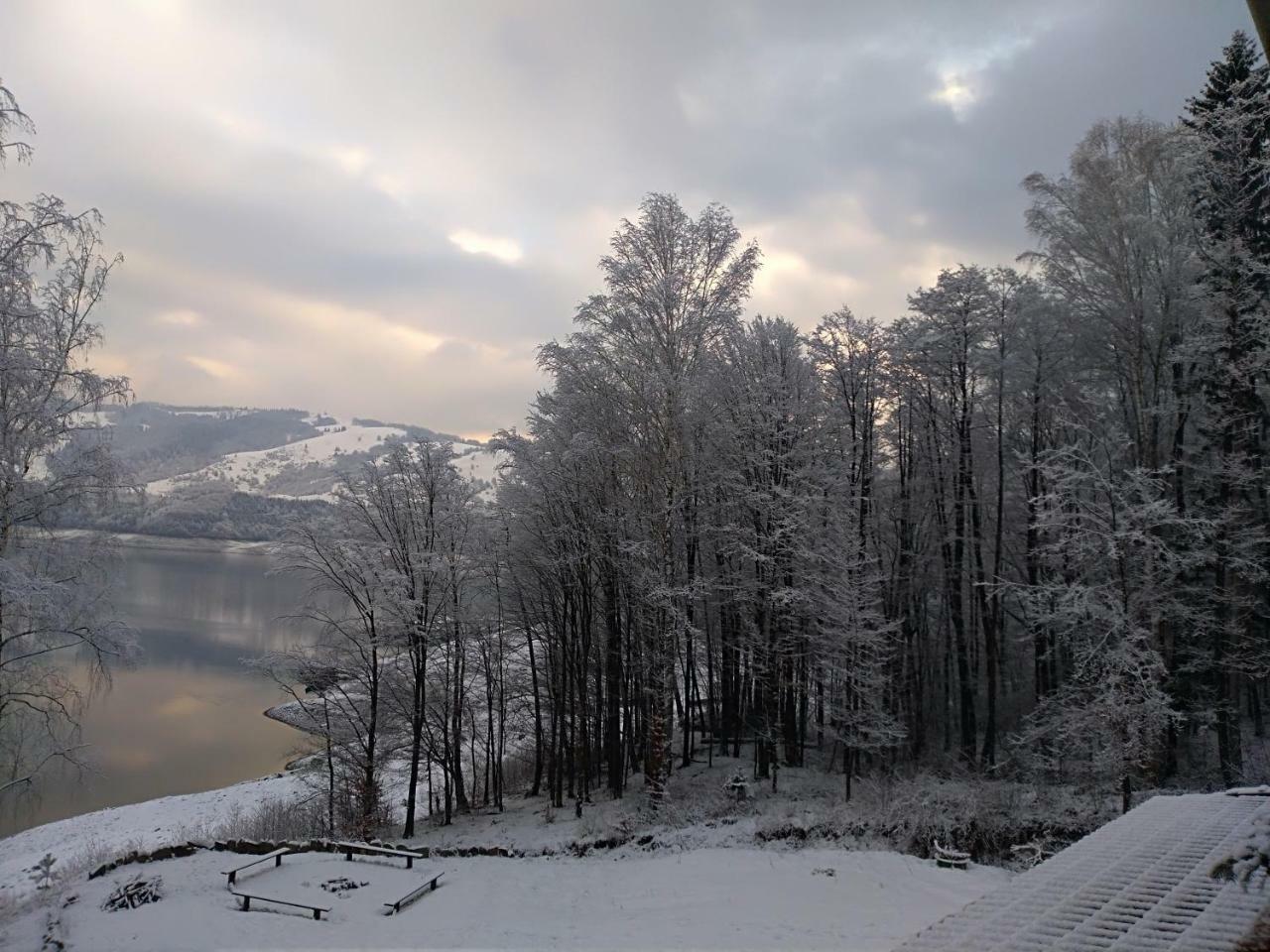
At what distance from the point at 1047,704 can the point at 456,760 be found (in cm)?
1532

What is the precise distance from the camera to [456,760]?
1953cm

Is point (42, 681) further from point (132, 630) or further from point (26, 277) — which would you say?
point (26, 277)

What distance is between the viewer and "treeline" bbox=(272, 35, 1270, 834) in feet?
45.0

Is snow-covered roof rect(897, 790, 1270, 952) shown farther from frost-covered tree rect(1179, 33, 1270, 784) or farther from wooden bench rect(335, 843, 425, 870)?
wooden bench rect(335, 843, 425, 870)

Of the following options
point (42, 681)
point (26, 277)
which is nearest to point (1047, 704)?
point (42, 681)

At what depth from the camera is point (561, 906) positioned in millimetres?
10141

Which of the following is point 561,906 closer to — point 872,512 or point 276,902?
point 276,902

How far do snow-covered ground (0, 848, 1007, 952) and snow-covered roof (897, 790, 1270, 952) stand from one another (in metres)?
3.30

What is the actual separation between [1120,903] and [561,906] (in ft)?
27.0

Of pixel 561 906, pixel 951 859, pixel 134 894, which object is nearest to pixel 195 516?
pixel 134 894

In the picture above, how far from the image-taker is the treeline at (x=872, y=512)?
45.0 feet

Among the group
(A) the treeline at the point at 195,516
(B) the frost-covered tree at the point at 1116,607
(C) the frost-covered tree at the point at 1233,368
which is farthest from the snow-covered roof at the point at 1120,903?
(A) the treeline at the point at 195,516

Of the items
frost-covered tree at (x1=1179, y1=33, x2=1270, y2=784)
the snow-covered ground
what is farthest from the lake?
frost-covered tree at (x1=1179, y1=33, x2=1270, y2=784)

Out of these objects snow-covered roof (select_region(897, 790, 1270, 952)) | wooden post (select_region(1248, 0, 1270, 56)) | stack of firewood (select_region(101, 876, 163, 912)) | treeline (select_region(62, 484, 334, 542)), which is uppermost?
wooden post (select_region(1248, 0, 1270, 56))
